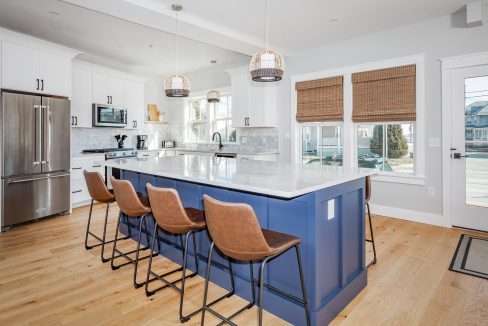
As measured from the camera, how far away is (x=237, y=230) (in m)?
1.57

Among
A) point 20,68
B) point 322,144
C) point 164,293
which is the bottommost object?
point 164,293

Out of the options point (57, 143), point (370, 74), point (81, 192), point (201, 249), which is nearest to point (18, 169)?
point (57, 143)

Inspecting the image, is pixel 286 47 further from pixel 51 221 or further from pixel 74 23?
pixel 51 221

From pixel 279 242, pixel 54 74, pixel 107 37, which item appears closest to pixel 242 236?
pixel 279 242

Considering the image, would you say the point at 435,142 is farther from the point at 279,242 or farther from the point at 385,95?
the point at 279,242

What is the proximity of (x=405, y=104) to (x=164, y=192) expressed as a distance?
3687 mm

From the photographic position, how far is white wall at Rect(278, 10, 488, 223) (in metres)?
3.75

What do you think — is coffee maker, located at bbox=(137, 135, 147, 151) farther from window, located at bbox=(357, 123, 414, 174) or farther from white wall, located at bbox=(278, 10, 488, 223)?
window, located at bbox=(357, 123, 414, 174)

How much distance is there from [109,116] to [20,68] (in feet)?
6.11

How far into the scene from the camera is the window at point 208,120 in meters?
6.91

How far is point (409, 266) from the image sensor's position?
2.76 metres

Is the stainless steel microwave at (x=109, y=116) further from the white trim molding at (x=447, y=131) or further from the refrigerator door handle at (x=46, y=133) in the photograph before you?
the white trim molding at (x=447, y=131)

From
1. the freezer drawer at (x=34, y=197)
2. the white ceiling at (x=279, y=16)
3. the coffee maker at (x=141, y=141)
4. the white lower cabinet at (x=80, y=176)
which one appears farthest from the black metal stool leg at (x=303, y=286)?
the coffee maker at (x=141, y=141)

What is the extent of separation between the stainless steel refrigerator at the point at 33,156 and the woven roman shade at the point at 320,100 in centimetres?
386
